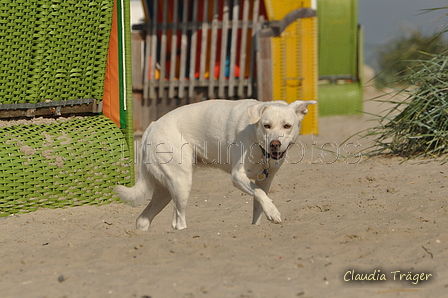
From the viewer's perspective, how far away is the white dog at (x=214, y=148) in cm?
451

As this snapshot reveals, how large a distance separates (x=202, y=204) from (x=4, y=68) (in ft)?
7.96

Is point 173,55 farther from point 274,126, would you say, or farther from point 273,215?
point 273,215

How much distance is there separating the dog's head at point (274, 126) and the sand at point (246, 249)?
2.07 ft

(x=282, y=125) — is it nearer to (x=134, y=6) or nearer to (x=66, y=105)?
(x=66, y=105)

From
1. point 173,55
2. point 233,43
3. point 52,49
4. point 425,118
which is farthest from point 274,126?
point 173,55

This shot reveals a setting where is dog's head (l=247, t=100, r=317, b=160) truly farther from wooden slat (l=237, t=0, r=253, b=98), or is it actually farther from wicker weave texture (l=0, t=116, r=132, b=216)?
wooden slat (l=237, t=0, r=253, b=98)

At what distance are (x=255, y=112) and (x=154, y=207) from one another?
4.70 ft

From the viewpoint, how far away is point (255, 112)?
14.7 ft

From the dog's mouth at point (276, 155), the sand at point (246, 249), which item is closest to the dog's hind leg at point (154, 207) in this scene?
the sand at point (246, 249)

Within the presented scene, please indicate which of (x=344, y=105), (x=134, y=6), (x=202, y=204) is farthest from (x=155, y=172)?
(x=134, y=6)

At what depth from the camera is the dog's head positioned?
441 centimetres

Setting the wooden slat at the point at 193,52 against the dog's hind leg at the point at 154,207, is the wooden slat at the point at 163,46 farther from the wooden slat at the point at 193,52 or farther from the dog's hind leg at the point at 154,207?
the dog's hind leg at the point at 154,207

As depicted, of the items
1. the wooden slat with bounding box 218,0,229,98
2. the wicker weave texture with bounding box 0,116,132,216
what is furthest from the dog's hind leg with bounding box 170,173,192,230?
the wooden slat with bounding box 218,0,229,98

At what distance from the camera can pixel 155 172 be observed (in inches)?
199
